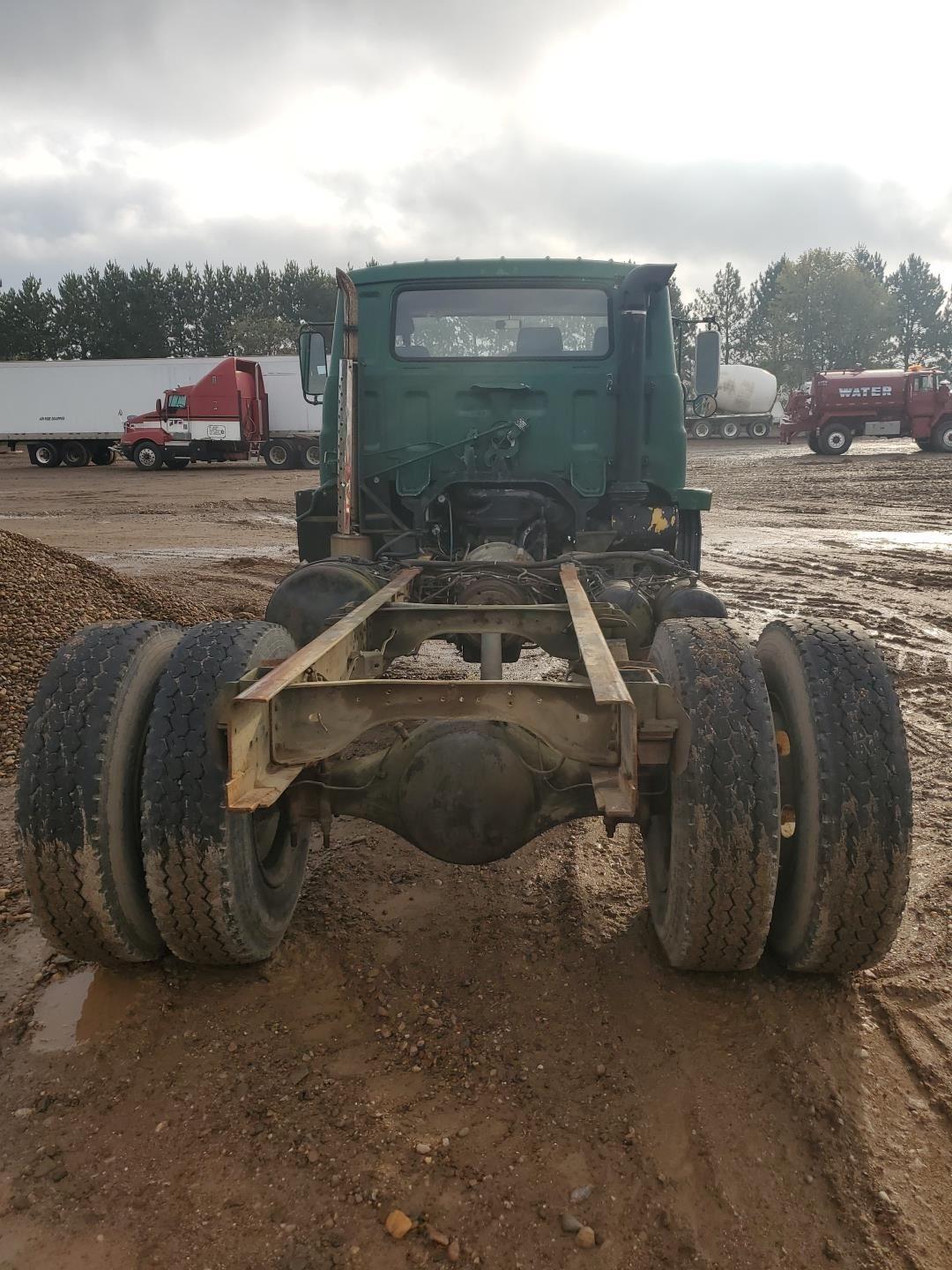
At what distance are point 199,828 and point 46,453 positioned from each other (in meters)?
30.7

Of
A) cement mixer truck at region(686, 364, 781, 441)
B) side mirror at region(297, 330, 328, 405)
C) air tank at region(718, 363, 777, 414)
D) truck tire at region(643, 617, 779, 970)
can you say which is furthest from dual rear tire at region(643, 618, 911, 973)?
air tank at region(718, 363, 777, 414)

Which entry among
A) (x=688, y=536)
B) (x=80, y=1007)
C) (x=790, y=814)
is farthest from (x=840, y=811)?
(x=688, y=536)

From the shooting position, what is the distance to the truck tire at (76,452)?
28484mm

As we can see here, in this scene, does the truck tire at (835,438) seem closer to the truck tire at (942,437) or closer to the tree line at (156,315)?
the truck tire at (942,437)

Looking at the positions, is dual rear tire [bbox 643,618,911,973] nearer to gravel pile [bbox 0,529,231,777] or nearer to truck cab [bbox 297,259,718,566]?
truck cab [bbox 297,259,718,566]

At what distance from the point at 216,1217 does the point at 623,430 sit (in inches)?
180

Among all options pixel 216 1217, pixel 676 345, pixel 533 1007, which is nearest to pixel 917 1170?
pixel 533 1007

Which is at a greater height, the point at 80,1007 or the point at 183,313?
the point at 183,313

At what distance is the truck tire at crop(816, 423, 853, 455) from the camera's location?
2822 centimetres

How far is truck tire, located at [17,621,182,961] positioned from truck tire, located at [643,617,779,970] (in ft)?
5.12

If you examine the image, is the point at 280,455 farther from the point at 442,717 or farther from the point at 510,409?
the point at 442,717

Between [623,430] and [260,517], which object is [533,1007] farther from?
[260,517]

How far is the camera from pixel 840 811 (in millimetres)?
2252

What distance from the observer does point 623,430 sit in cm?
527
